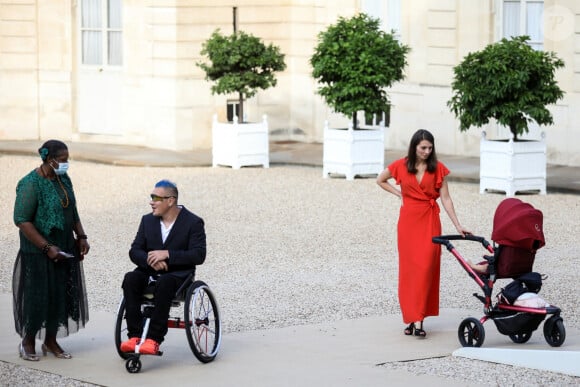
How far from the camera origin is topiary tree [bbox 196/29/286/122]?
2058 cm

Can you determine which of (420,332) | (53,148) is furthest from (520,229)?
(53,148)

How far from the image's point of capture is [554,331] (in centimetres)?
954

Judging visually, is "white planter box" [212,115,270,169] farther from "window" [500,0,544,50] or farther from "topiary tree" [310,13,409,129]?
"window" [500,0,544,50]

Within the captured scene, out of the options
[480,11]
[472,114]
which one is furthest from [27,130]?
[472,114]

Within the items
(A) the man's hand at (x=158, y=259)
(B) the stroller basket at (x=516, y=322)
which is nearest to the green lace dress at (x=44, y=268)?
(A) the man's hand at (x=158, y=259)

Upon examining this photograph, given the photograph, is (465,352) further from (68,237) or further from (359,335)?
(68,237)

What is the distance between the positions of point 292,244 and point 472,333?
5.00m

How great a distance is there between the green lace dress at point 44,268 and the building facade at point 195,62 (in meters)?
12.0

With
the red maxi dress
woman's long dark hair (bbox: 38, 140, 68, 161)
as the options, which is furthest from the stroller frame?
woman's long dark hair (bbox: 38, 140, 68, 161)

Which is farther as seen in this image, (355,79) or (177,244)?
(355,79)

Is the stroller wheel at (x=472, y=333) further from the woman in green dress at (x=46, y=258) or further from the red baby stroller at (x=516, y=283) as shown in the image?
the woman in green dress at (x=46, y=258)

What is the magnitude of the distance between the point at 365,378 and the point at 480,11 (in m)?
13.8

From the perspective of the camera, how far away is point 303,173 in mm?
20141

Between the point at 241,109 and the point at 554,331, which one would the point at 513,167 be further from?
the point at 554,331
